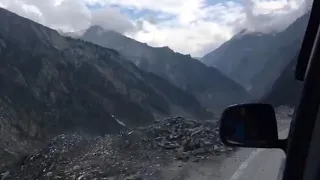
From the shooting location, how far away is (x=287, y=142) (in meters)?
1.58

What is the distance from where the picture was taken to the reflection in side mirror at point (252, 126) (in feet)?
5.50

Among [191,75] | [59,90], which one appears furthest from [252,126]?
[191,75]

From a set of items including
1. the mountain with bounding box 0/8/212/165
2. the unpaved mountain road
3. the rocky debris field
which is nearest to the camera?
the unpaved mountain road

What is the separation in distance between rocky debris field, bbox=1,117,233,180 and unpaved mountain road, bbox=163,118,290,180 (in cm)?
42

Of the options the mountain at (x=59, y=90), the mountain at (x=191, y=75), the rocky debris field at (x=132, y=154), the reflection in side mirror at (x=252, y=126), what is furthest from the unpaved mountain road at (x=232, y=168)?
the mountain at (x=191, y=75)

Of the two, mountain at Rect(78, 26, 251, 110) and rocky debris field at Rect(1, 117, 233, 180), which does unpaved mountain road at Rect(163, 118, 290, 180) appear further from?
mountain at Rect(78, 26, 251, 110)

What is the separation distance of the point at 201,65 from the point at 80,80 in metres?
104

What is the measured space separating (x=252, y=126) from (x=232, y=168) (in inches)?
386

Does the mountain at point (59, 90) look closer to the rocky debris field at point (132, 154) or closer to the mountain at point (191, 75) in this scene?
the rocky debris field at point (132, 154)

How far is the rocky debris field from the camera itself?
1222 cm

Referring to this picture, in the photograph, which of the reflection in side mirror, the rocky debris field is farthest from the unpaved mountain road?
the reflection in side mirror

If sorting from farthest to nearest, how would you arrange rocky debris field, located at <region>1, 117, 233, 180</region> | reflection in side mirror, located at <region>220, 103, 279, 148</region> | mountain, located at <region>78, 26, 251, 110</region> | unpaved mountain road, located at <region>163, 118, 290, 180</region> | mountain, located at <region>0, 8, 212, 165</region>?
mountain, located at <region>78, 26, 251, 110</region>, mountain, located at <region>0, 8, 212, 165</region>, rocky debris field, located at <region>1, 117, 233, 180</region>, unpaved mountain road, located at <region>163, 118, 290, 180</region>, reflection in side mirror, located at <region>220, 103, 279, 148</region>

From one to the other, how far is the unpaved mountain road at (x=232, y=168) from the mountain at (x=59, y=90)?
157 ft

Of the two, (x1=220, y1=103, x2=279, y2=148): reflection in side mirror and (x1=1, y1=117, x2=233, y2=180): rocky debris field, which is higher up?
(x1=220, y1=103, x2=279, y2=148): reflection in side mirror
